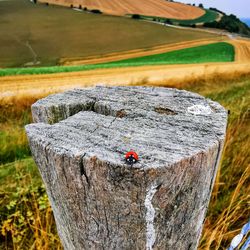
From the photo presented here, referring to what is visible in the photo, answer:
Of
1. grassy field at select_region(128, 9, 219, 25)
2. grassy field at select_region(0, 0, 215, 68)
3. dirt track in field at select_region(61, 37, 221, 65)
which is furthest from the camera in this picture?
grassy field at select_region(128, 9, 219, 25)

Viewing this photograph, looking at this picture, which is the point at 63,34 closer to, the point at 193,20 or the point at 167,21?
the point at 167,21

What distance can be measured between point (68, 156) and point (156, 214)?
0.29 m

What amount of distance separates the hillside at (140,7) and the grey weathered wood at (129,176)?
1903 inches

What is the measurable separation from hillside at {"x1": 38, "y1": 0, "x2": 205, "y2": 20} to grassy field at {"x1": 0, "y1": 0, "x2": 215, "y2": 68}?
3.49 m

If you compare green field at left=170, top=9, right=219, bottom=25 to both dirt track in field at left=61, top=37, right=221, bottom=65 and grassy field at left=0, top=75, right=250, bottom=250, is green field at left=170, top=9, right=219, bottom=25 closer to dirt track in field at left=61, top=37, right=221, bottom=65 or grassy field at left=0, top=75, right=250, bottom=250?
dirt track in field at left=61, top=37, right=221, bottom=65

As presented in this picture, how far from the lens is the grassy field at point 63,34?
30734mm

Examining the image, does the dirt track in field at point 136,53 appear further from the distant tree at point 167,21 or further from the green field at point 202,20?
the green field at point 202,20

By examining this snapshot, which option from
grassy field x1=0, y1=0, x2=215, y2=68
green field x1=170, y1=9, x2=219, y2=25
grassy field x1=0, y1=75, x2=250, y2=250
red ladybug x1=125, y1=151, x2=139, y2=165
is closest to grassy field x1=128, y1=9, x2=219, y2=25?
green field x1=170, y1=9, x2=219, y2=25

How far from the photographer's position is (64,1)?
48.9 m

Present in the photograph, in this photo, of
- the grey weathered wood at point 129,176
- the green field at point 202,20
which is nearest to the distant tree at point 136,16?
the green field at point 202,20

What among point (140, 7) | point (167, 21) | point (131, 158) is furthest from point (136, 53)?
point (131, 158)

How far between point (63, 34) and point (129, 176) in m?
37.5

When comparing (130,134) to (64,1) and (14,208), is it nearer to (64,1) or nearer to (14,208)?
(14,208)

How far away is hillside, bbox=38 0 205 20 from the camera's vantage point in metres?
48.3
